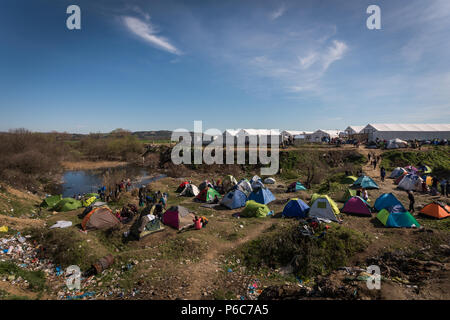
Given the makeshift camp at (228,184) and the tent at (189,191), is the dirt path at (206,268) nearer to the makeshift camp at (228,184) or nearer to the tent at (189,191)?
the makeshift camp at (228,184)

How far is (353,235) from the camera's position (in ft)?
30.7

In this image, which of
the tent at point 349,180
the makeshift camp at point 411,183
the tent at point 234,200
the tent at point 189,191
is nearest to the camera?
the tent at point 234,200

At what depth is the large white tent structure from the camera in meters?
36.2

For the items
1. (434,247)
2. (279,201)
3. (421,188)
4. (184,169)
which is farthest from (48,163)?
(421,188)

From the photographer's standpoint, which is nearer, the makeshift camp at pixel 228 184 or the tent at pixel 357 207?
the tent at pixel 357 207

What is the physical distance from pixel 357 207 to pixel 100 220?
14.5 m

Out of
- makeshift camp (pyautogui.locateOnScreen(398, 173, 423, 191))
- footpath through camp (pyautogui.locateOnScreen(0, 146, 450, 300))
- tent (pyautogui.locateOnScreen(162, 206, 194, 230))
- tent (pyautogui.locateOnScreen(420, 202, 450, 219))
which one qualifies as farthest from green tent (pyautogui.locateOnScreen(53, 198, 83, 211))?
makeshift camp (pyautogui.locateOnScreen(398, 173, 423, 191))

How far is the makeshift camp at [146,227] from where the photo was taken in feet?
33.8

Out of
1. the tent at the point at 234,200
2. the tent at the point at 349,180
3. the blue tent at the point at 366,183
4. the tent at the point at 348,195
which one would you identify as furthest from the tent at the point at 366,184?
the tent at the point at 234,200

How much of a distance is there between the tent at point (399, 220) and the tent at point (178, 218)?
9958mm

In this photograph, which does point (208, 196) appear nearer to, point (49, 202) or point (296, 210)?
point (296, 210)

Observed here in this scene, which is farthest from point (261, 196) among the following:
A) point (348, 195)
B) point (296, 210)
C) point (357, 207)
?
point (348, 195)

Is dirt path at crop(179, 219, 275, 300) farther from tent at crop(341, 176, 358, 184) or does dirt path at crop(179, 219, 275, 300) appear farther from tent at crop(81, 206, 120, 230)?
tent at crop(341, 176, 358, 184)
